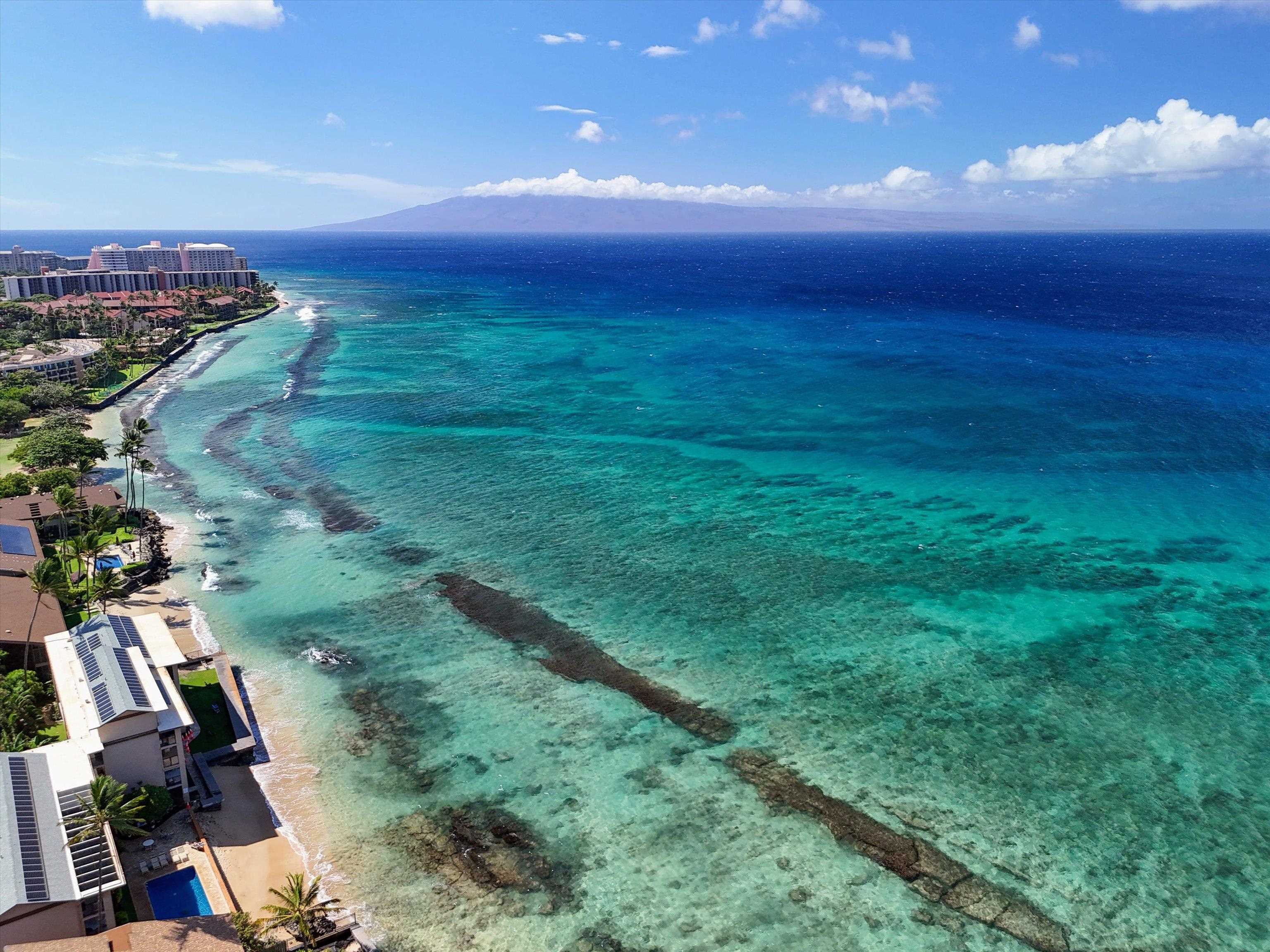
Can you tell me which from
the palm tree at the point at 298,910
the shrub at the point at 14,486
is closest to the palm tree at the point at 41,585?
the shrub at the point at 14,486

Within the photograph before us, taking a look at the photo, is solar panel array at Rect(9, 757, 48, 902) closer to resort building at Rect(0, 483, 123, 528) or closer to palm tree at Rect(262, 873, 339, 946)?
palm tree at Rect(262, 873, 339, 946)

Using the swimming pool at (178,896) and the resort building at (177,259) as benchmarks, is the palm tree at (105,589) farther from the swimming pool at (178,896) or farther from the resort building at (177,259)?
the resort building at (177,259)

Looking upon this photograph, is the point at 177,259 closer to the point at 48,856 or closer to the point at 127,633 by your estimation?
the point at 127,633

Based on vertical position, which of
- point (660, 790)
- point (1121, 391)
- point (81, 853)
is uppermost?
point (1121, 391)

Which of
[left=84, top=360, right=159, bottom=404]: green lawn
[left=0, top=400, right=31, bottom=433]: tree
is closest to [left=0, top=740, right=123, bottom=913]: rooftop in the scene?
[left=0, top=400, right=31, bottom=433]: tree

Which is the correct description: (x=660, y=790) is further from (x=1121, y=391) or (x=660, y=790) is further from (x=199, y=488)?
(x=1121, y=391)

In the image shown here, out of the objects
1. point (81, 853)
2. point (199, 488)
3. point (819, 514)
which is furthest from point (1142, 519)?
point (199, 488)
